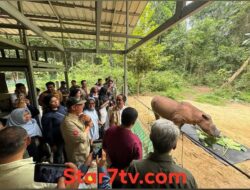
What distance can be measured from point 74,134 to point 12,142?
95 cm

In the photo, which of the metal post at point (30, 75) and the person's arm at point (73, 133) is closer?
the person's arm at point (73, 133)

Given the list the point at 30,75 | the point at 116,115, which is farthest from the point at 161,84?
the point at 116,115

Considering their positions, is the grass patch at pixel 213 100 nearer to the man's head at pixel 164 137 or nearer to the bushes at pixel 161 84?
the bushes at pixel 161 84

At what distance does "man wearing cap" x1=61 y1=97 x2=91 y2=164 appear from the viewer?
81.1 inches

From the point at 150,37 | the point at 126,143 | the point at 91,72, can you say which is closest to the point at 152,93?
the point at 91,72

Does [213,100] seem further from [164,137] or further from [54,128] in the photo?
[164,137]

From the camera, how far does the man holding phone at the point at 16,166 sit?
1047 millimetres

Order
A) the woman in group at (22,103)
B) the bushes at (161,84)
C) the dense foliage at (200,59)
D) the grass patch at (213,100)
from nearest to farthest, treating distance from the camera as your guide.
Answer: the woman in group at (22,103) → the grass patch at (213,100) → the dense foliage at (200,59) → the bushes at (161,84)

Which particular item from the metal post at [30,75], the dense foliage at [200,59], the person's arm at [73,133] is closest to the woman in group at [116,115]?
the person's arm at [73,133]

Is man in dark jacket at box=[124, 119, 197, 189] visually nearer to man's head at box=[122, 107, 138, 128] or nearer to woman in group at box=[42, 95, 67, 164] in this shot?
man's head at box=[122, 107, 138, 128]

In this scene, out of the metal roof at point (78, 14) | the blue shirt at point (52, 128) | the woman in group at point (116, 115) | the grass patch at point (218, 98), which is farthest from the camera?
the grass patch at point (218, 98)

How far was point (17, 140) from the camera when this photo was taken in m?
1.16

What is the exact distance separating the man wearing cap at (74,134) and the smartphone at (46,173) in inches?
38.9

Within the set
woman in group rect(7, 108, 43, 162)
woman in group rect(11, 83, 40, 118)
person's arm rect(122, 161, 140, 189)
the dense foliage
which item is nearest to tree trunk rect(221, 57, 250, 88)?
the dense foliage
